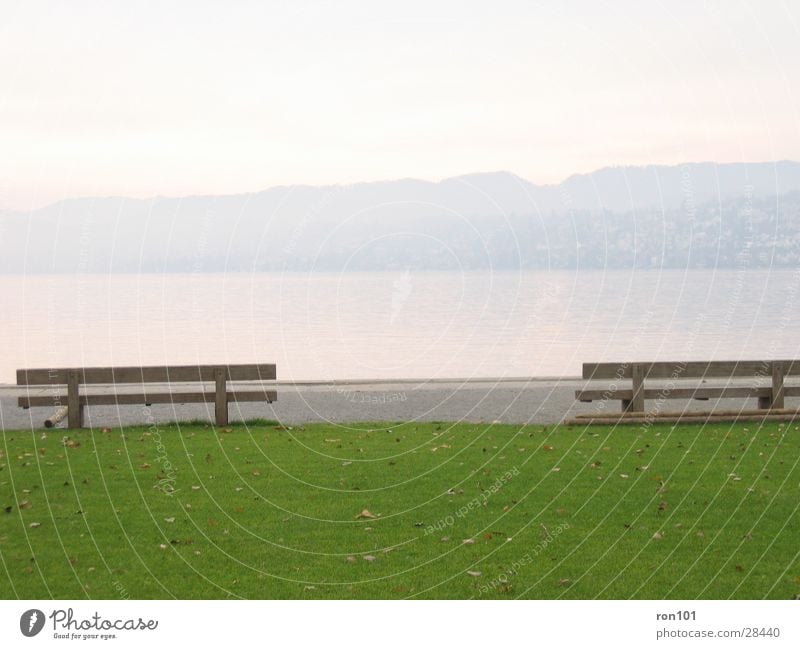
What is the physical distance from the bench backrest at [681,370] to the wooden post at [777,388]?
0.13m

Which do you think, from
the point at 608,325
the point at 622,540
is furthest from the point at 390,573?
the point at 608,325

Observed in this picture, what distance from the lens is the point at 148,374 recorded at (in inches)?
687

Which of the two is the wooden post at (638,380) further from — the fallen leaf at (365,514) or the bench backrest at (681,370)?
the fallen leaf at (365,514)

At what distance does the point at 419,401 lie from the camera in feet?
70.2

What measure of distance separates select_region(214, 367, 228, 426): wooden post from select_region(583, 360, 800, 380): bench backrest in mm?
6595

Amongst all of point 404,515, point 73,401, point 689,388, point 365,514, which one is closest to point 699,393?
point 689,388

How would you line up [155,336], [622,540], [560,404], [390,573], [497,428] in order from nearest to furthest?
[390,573]
[622,540]
[497,428]
[560,404]
[155,336]

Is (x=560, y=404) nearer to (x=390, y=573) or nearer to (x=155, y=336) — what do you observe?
(x=390, y=573)

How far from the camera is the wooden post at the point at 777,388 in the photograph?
60.0 ft

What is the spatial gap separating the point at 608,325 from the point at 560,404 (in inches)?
1450

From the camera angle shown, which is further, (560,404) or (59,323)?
(59,323)

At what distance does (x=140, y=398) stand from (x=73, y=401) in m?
1.31

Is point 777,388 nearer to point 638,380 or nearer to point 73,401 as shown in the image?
point 638,380

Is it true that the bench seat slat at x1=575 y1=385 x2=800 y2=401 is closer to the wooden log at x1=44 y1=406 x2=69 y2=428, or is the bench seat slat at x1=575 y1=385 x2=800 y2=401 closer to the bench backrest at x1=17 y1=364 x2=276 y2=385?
the bench backrest at x1=17 y1=364 x2=276 y2=385
